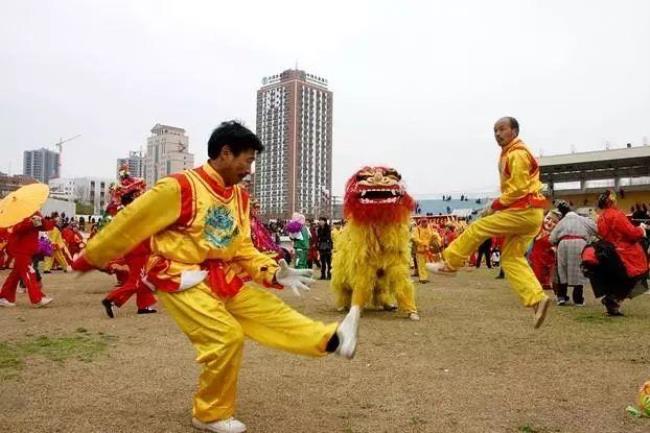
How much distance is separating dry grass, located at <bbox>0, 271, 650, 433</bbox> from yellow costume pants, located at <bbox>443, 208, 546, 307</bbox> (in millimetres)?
753

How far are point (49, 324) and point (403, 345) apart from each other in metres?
4.80

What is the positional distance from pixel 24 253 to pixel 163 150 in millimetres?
47107

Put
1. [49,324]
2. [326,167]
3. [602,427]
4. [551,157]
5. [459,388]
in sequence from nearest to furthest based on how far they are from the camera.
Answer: [602,427]
[459,388]
[49,324]
[551,157]
[326,167]

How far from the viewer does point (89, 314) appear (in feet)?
29.3

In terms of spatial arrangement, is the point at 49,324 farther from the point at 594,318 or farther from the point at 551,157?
the point at 551,157

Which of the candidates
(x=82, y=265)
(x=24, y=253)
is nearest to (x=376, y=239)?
(x=82, y=265)

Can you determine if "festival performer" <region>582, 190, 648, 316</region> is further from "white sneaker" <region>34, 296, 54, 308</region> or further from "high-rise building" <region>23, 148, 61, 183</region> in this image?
"high-rise building" <region>23, 148, 61, 183</region>

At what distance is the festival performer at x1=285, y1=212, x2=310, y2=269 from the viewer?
1575cm

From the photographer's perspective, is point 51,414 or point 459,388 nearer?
point 51,414

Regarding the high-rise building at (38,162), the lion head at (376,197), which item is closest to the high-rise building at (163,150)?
the lion head at (376,197)

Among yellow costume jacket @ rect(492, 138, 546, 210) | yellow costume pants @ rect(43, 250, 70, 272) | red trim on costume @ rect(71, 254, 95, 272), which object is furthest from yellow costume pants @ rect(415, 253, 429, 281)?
red trim on costume @ rect(71, 254, 95, 272)

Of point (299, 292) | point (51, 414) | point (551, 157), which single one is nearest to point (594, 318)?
point (299, 292)

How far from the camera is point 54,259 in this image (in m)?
19.1

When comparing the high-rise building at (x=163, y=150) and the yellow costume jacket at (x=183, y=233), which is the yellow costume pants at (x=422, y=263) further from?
the high-rise building at (x=163, y=150)
